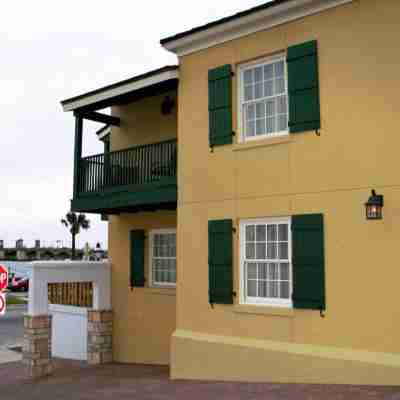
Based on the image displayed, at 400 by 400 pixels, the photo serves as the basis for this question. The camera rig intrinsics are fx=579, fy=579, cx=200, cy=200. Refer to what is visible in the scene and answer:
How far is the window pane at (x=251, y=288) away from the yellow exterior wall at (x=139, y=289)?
4059mm

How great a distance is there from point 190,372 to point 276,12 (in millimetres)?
7385

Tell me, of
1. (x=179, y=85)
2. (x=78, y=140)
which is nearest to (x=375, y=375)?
(x=179, y=85)

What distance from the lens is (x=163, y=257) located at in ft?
50.2

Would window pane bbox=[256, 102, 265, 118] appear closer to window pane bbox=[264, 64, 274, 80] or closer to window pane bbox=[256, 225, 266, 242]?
window pane bbox=[264, 64, 274, 80]

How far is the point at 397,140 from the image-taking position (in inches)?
369

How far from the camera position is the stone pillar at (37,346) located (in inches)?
581

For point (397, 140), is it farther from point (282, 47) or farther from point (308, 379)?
point (308, 379)

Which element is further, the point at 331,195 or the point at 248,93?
the point at 248,93

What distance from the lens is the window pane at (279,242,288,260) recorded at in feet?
34.9

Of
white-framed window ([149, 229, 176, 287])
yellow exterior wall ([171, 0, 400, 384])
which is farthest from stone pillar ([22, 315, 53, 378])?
yellow exterior wall ([171, 0, 400, 384])

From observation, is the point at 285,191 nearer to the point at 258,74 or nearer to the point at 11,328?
the point at 258,74

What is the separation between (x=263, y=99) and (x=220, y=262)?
10.9 ft

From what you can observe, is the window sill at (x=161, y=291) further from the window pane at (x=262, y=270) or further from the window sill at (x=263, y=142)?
the window sill at (x=263, y=142)

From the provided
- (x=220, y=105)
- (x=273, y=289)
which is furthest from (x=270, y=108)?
(x=273, y=289)
